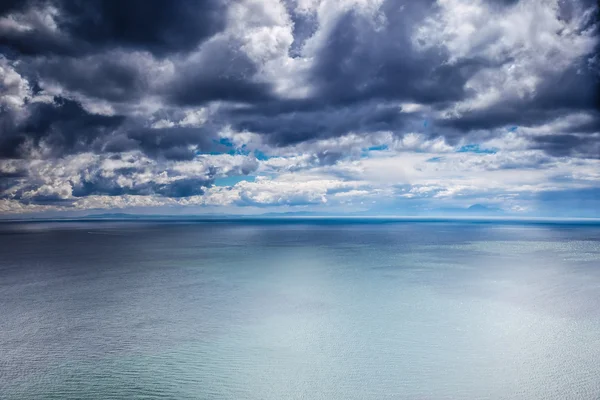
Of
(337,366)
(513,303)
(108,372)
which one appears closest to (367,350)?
(337,366)

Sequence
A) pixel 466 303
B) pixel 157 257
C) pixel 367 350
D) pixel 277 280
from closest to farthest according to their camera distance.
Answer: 1. pixel 367 350
2. pixel 466 303
3. pixel 277 280
4. pixel 157 257

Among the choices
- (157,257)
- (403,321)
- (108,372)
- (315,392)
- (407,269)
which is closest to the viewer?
(315,392)

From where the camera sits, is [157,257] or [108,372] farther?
[157,257]

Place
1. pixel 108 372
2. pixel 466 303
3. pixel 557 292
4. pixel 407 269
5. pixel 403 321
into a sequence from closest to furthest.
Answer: pixel 108 372 → pixel 403 321 → pixel 466 303 → pixel 557 292 → pixel 407 269

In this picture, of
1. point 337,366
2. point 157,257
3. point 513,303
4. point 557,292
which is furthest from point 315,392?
point 157,257

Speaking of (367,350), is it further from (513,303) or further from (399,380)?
(513,303)

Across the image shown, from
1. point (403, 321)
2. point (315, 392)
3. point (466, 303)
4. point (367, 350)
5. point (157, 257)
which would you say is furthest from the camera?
point (157, 257)

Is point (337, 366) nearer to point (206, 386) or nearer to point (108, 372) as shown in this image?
point (206, 386)

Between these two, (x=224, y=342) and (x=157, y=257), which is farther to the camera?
(x=157, y=257)
